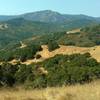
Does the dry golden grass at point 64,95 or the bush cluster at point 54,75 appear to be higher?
the dry golden grass at point 64,95

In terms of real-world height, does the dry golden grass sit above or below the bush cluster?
above

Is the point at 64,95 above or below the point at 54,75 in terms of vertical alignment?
above

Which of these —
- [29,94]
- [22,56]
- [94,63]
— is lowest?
[22,56]

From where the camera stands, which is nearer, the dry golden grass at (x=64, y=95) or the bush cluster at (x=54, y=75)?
the dry golden grass at (x=64, y=95)

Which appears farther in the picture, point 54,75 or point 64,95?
point 54,75

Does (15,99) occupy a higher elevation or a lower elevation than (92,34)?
higher

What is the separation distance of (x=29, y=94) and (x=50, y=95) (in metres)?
0.67

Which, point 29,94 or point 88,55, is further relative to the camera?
point 88,55

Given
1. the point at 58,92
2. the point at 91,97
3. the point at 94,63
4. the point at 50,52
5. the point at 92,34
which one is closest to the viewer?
the point at 91,97

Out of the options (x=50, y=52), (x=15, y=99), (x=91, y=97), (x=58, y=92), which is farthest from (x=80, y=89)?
(x=50, y=52)

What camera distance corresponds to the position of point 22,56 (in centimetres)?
5875

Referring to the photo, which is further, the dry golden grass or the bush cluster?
the bush cluster

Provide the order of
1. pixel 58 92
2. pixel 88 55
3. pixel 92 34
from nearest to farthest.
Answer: pixel 58 92 < pixel 88 55 < pixel 92 34

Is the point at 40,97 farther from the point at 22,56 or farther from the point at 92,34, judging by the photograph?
the point at 92,34
